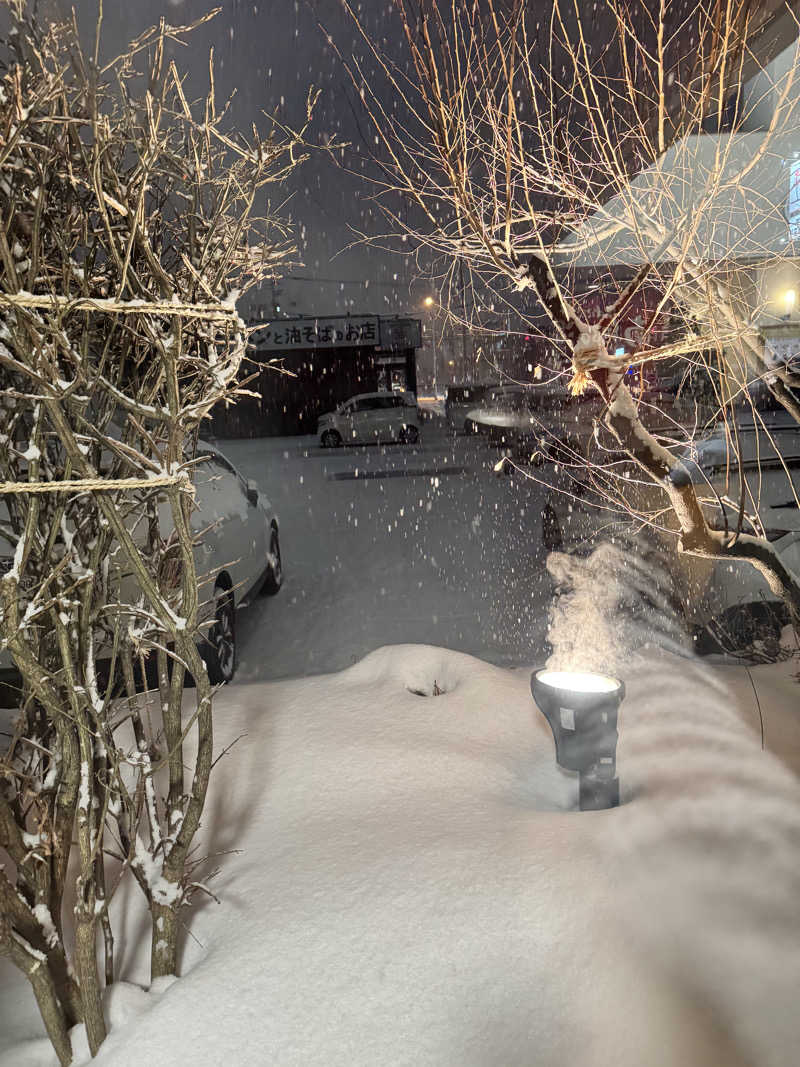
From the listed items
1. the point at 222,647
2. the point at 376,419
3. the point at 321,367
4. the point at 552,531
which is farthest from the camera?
the point at 321,367

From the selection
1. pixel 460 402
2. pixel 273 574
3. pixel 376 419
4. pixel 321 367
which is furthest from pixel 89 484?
pixel 321 367

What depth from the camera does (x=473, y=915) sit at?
193 cm

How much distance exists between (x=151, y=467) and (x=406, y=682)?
220 cm

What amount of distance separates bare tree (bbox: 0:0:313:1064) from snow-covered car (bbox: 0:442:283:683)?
1.65m

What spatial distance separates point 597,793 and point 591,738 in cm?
20

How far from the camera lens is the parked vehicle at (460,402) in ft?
71.0

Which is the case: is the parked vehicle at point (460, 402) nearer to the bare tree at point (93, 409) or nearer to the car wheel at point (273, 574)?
the car wheel at point (273, 574)

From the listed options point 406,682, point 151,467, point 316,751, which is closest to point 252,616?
point 406,682

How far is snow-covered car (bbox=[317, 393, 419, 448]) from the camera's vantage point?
60.2 ft

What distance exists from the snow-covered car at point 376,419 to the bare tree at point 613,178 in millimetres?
14979

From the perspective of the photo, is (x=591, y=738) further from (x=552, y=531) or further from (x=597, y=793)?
(x=552, y=531)

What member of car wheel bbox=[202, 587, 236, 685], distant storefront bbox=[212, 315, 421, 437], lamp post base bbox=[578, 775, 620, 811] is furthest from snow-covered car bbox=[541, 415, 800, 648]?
distant storefront bbox=[212, 315, 421, 437]

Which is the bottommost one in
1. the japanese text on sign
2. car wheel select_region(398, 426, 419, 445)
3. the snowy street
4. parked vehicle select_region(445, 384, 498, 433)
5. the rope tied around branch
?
the snowy street

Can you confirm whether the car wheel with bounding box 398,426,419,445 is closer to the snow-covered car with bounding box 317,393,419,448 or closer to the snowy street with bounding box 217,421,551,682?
the snow-covered car with bounding box 317,393,419,448
